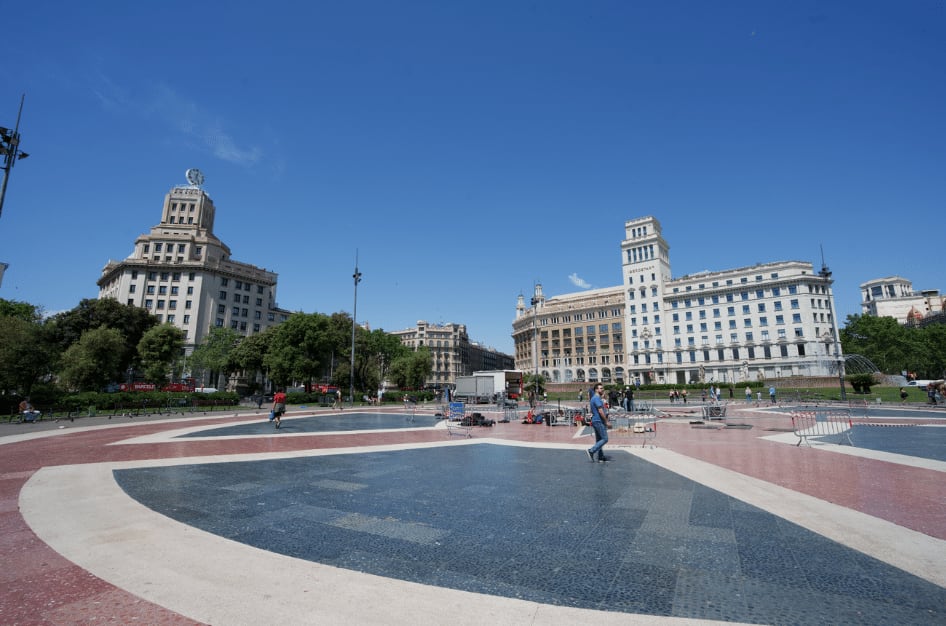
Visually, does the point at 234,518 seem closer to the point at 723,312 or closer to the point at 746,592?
the point at 746,592

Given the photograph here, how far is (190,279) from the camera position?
7419 centimetres

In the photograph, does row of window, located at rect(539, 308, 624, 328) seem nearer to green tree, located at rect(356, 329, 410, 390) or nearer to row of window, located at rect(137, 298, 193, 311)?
green tree, located at rect(356, 329, 410, 390)

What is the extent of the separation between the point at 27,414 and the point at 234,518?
80.8ft

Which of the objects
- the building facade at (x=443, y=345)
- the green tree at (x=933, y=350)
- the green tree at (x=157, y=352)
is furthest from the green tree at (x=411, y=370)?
the green tree at (x=933, y=350)

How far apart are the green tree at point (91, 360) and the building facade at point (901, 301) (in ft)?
550

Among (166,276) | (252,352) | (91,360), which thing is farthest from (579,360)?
(91,360)

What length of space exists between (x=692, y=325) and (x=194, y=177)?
11003 centimetres

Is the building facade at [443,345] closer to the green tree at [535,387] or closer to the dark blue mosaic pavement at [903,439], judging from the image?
the green tree at [535,387]

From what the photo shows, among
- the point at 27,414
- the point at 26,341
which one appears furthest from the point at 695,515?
the point at 26,341

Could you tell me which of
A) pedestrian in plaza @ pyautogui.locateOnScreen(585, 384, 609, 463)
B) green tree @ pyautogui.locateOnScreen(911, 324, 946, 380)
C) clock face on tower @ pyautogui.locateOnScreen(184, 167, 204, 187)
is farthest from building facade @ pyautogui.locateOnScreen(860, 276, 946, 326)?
clock face on tower @ pyautogui.locateOnScreen(184, 167, 204, 187)

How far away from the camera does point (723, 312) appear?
3410 inches

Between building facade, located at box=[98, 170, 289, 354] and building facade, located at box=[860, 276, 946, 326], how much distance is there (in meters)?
161

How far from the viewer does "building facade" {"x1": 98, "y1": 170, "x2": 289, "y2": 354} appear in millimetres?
72562

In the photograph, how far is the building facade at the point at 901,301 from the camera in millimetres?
133000
